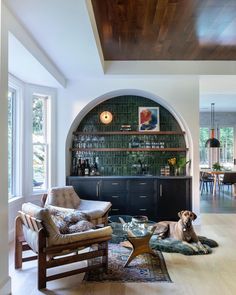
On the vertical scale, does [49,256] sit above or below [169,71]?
below

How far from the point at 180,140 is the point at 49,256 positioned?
147 inches

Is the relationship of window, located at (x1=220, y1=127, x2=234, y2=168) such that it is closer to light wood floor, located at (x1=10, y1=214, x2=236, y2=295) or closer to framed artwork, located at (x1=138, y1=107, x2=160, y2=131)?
framed artwork, located at (x1=138, y1=107, x2=160, y2=131)

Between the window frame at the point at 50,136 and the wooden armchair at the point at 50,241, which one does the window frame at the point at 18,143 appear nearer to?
the window frame at the point at 50,136

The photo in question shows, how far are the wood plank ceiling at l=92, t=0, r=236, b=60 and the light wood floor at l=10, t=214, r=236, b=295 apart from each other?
9.44 ft

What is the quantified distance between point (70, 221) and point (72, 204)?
938 millimetres

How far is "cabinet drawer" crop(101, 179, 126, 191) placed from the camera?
5492 millimetres

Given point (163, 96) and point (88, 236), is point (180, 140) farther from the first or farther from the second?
point (88, 236)

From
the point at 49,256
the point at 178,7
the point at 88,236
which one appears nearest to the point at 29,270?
the point at 49,256

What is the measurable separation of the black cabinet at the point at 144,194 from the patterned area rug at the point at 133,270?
157cm

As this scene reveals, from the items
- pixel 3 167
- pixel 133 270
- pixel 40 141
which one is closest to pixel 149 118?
pixel 40 141

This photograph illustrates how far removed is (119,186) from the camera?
217 inches

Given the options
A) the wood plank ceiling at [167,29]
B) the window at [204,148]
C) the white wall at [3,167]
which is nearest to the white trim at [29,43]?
the white wall at [3,167]

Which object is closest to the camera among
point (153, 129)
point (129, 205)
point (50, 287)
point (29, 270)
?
point (50, 287)

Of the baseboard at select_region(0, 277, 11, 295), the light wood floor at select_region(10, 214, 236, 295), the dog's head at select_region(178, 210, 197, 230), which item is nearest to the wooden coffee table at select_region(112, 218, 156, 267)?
the light wood floor at select_region(10, 214, 236, 295)
